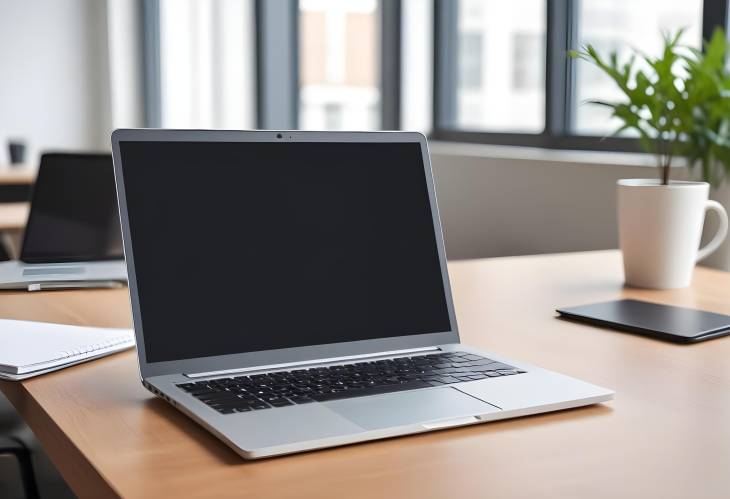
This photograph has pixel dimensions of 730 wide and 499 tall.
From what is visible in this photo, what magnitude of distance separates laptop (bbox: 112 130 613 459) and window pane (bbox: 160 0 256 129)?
3.43 metres

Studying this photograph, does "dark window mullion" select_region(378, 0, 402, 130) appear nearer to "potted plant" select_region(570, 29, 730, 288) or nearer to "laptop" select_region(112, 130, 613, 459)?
"potted plant" select_region(570, 29, 730, 288)

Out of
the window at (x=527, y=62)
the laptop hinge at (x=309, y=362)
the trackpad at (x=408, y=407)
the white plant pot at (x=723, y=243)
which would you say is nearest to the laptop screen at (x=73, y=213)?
the laptop hinge at (x=309, y=362)

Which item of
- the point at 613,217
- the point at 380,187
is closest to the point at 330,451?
the point at 380,187

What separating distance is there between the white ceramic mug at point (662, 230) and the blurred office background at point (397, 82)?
804 mm

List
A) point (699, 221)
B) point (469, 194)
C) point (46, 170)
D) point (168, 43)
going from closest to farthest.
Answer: point (699, 221) < point (46, 170) < point (469, 194) < point (168, 43)

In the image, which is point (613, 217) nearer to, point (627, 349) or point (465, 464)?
point (627, 349)

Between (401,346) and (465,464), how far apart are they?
0.26m

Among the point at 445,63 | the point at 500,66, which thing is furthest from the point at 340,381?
the point at 445,63

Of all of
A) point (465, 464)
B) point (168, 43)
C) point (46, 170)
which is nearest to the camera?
point (465, 464)

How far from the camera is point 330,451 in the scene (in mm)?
721

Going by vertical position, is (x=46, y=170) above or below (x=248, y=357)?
above

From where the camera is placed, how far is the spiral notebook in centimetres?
93

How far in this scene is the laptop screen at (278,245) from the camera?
87cm

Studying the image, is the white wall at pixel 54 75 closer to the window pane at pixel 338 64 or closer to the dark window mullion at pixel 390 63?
the window pane at pixel 338 64
